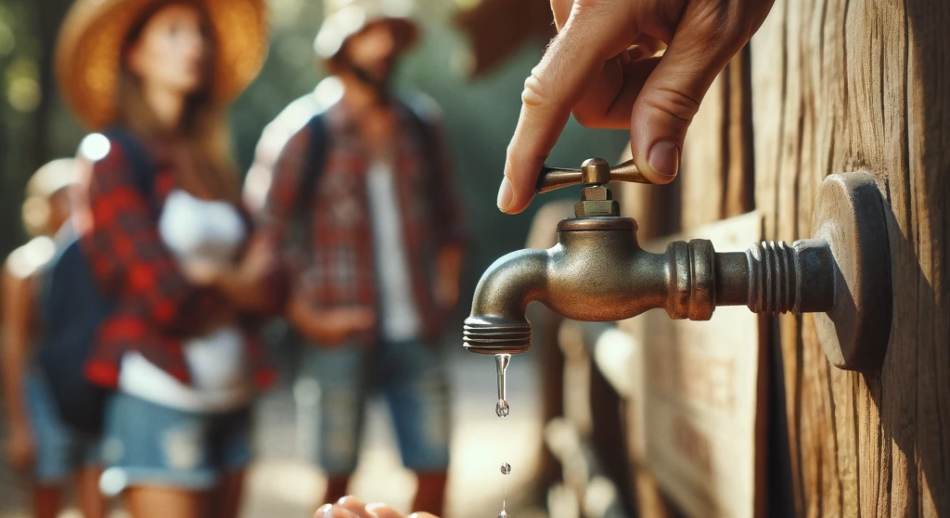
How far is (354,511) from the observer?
1048 millimetres

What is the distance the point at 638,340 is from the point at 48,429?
2.48m

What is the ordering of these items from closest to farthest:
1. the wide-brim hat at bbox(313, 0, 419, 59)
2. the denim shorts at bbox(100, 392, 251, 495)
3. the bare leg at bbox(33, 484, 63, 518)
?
the denim shorts at bbox(100, 392, 251, 495)
the wide-brim hat at bbox(313, 0, 419, 59)
the bare leg at bbox(33, 484, 63, 518)

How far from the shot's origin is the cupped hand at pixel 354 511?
103 cm

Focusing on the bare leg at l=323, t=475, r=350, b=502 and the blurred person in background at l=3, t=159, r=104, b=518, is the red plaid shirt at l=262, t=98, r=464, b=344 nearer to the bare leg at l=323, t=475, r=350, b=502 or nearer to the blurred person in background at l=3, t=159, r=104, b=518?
the bare leg at l=323, t=475, r=350, b=502

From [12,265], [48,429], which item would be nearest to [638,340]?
[48,429]

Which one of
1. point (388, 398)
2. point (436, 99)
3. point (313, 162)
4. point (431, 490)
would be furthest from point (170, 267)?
point (436, 99)

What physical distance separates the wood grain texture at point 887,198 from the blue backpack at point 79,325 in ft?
5.58

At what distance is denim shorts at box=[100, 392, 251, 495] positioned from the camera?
2309 millimetres

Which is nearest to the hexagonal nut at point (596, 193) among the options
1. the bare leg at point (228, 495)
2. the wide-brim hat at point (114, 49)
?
the bare leg at point (228, 495)

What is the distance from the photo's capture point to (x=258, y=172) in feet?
11.0

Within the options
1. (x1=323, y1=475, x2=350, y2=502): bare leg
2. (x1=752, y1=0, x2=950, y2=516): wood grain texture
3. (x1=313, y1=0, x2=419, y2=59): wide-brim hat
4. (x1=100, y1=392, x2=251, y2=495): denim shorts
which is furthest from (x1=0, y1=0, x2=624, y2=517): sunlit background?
(x1=752, y1=0, x2=950, y2=516): wood grain texture

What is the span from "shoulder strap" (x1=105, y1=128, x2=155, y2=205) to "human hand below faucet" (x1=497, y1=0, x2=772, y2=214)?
5.56 ft

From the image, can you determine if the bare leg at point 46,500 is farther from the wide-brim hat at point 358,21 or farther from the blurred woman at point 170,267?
the wide-brim hat at point 358,21

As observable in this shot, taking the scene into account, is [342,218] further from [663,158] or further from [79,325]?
[663,158]
